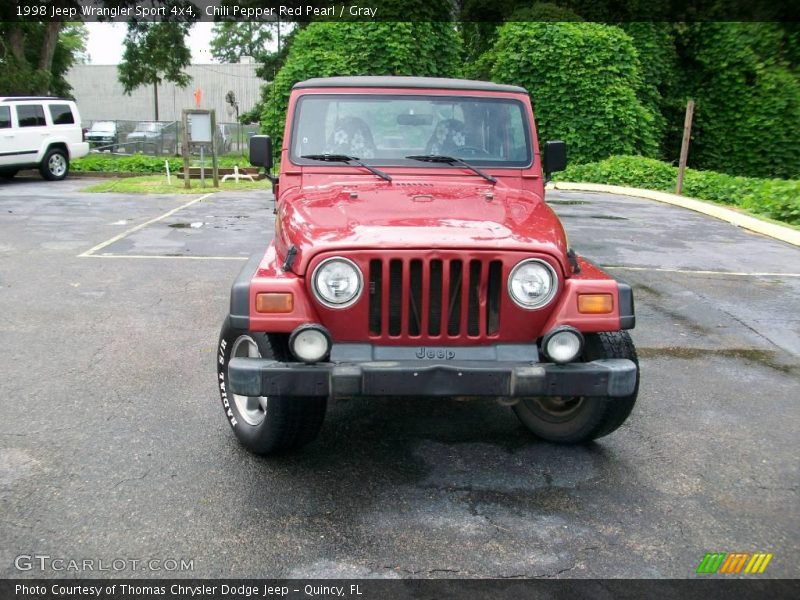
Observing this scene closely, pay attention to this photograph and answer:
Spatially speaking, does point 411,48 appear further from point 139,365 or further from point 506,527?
point 506,527

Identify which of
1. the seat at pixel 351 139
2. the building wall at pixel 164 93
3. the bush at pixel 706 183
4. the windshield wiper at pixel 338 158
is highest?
the building wall at pixel 164 93

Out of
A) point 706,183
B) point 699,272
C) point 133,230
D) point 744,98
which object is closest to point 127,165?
point 133,230

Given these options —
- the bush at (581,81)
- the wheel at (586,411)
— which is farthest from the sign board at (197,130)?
the wheel at (586,411)

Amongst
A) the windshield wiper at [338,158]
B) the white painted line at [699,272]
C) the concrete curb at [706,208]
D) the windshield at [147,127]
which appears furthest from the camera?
the windshield at [147,127]

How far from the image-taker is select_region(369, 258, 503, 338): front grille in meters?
3.43

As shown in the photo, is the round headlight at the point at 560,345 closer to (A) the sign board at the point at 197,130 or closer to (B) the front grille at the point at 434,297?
(B) the front grille at the point at 434,297

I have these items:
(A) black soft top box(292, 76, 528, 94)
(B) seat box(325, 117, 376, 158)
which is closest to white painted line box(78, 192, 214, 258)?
(A) black soft top box(292, 76, 528, 94)

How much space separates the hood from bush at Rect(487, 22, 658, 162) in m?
18.9

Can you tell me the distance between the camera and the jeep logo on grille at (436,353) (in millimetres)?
3484

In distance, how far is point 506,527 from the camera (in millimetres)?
3299

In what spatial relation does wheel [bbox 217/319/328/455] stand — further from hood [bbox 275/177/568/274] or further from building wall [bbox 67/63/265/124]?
building wall [bbox 67/63/265/124]

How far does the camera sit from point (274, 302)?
11.2ft

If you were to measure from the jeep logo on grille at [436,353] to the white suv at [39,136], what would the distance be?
18116mm

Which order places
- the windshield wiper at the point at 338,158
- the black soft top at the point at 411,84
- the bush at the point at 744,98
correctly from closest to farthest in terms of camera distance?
1. the windshield wiper at the point at 338,158
2. the black soft top at the point at 411,84
3. the bush at the point at 744,98
